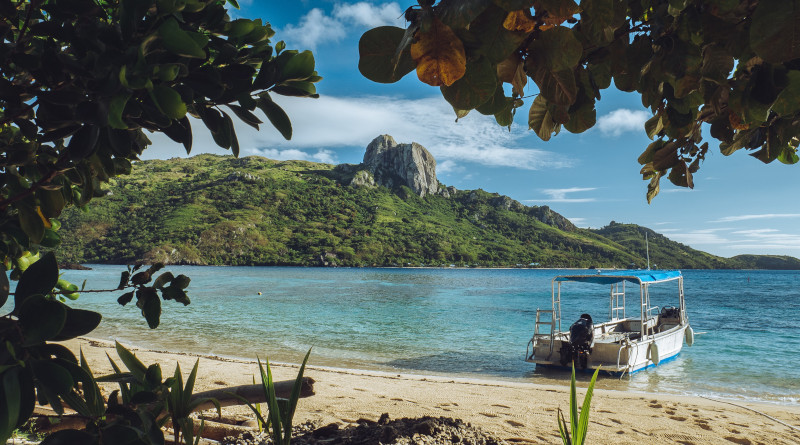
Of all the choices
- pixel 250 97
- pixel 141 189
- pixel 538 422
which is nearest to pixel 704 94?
pixel 250 97

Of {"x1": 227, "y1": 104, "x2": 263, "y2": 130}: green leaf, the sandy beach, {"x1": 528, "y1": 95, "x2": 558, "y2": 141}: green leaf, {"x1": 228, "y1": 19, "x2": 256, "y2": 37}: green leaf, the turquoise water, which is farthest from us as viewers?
the turquoise water

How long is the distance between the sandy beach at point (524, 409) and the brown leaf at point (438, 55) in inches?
167

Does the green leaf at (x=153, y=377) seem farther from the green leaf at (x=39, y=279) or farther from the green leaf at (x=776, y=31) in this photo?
the green leaf at (x=776, y=31)

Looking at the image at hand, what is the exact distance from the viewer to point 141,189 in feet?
311

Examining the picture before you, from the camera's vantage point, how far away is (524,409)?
633cm

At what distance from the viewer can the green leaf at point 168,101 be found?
2.85 ft

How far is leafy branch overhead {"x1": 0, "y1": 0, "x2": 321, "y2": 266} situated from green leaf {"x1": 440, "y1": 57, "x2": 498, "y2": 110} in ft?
1.46

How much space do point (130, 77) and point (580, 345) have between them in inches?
432

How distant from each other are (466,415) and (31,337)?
5.73 meters

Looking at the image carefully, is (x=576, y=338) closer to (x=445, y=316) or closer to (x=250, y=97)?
(x=250, y=97)

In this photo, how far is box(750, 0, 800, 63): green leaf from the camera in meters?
0.65

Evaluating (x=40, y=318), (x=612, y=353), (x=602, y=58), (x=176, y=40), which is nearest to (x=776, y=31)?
(x=602, y=58)

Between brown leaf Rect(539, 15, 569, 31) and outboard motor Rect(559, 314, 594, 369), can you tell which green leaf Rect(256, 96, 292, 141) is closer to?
brown leaf Rect(539, 15, 569, 31)

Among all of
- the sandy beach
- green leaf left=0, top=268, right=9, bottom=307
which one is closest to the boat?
the sandy beach
